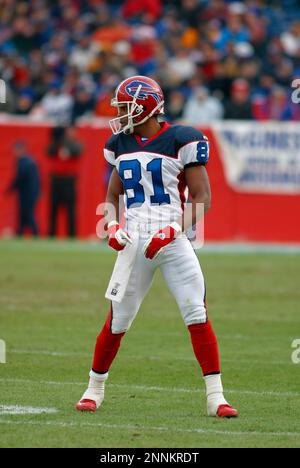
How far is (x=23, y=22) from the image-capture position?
848 inches

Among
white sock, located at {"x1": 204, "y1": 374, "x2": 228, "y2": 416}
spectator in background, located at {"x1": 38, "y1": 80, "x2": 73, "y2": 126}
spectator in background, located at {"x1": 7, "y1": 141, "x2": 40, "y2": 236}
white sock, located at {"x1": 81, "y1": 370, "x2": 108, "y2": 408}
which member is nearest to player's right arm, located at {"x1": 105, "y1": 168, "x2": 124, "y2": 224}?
white sock, located at {"x1": 81, "y1": 370, "x2": 108, "y2": 408}

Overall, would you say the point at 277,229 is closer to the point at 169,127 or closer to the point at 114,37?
the point at 114,37

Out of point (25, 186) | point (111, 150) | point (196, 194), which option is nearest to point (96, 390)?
point (196, 194)

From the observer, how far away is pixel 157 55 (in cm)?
1912

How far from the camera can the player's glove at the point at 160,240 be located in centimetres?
584

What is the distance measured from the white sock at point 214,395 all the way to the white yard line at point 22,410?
825mm

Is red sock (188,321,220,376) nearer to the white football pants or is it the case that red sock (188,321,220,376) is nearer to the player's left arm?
the white football pants

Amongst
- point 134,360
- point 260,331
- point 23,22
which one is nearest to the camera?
point 134,360

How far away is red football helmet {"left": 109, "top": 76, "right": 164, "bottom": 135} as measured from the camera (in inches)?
239

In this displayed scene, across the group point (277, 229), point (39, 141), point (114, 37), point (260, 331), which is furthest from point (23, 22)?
point (260, 331)

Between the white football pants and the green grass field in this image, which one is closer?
the green grass field

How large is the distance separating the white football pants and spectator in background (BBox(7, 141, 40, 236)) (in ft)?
36.5

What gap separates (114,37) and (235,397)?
47.3 feet

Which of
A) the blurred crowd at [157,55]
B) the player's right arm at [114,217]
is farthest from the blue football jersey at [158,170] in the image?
the blurred crowd at [157,55]
